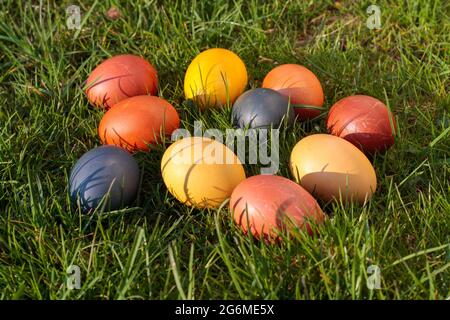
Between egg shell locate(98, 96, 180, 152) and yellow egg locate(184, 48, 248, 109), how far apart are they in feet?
0.73

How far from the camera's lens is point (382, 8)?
10.5 ft

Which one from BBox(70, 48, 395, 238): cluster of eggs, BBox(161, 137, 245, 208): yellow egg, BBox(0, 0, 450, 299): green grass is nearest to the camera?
BBox(0, 0, 450, 299): green grass

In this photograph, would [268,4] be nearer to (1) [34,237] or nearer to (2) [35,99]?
(2) [35,99]

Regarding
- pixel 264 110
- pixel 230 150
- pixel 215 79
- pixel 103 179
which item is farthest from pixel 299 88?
pixel 103 179

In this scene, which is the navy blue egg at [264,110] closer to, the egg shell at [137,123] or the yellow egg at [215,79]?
the yellow egg at [215,79]

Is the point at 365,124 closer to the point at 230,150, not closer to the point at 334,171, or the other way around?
the point at 334,171

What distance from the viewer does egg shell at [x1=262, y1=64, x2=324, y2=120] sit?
253 centimetres

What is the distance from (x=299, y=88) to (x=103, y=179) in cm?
88

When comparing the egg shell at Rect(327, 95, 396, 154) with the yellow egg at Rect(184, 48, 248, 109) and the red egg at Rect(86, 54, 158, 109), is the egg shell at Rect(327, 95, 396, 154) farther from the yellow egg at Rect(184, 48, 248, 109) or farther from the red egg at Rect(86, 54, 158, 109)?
the red egg at Rect(86, 54, 158, 109)

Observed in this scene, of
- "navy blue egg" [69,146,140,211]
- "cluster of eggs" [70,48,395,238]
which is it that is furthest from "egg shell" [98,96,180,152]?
"navy blue egg" [69,146,140,211]

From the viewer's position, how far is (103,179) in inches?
83.6
